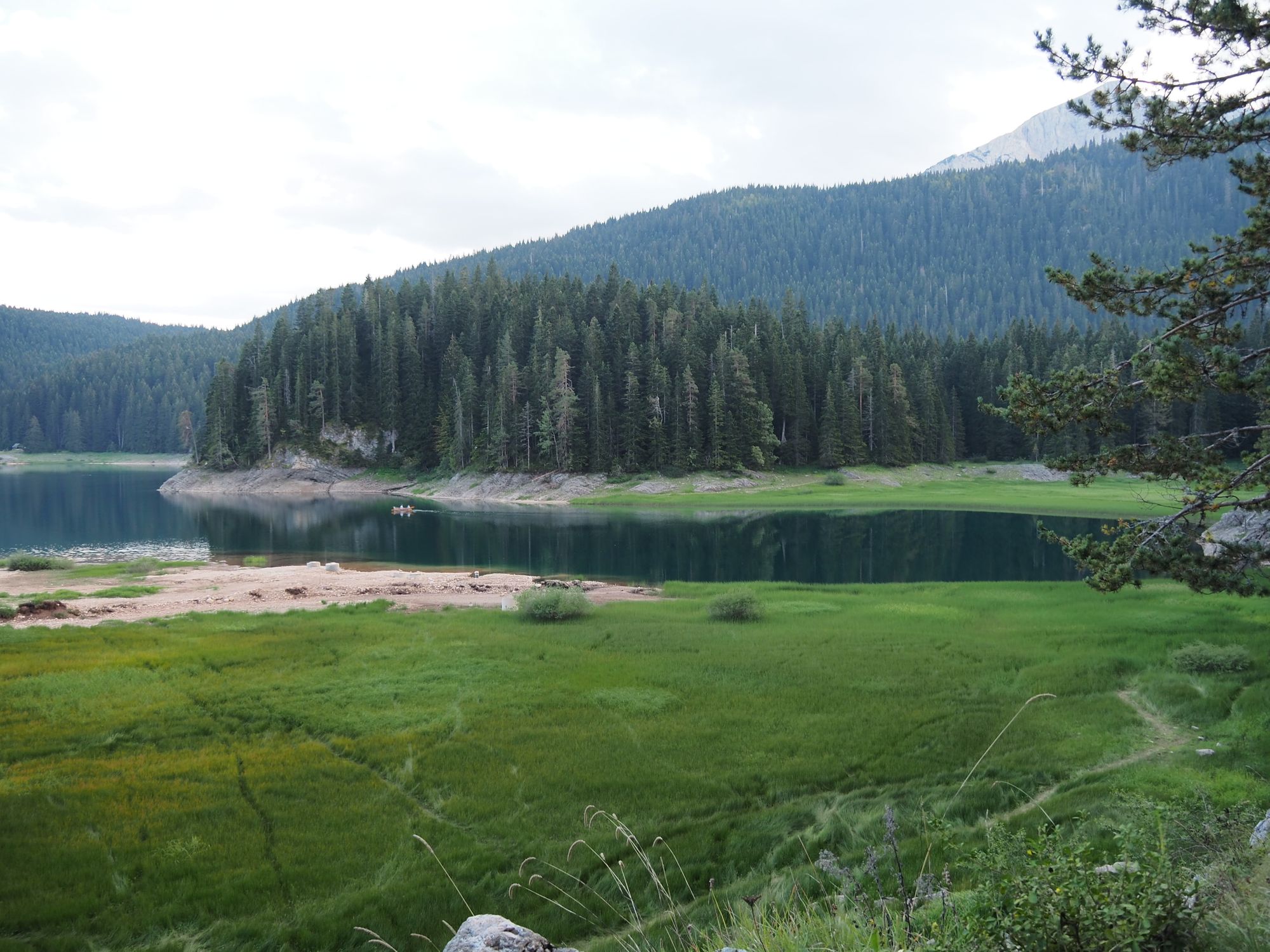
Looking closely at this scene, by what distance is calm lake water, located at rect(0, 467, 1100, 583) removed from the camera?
4334 cm

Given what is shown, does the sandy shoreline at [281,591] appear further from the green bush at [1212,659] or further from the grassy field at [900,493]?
the grassy field at [900,493]

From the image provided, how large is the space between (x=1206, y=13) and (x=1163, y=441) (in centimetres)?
639

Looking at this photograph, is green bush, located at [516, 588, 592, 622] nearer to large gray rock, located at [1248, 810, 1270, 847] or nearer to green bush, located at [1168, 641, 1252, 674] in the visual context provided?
green bush, located at [1168, 641, 1252, 674]

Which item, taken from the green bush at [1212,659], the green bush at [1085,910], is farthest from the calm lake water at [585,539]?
the green bush at [1085,910]

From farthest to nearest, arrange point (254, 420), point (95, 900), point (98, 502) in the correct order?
point (254, 420) → point (98, 502) → point (95, 900)

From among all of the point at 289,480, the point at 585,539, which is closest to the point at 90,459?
the point at 289,480

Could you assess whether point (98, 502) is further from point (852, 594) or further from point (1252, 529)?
point (1252, 529)

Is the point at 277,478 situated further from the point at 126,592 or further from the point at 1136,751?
the point at 1136,751

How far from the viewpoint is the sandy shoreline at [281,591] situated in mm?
29062

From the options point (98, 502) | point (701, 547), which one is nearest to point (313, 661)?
point (701, 547)

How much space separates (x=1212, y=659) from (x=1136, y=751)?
5.91 metres

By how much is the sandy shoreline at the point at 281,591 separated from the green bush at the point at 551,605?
344 centimetres

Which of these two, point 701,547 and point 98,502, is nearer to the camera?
point 701,547

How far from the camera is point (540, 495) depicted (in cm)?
9325
